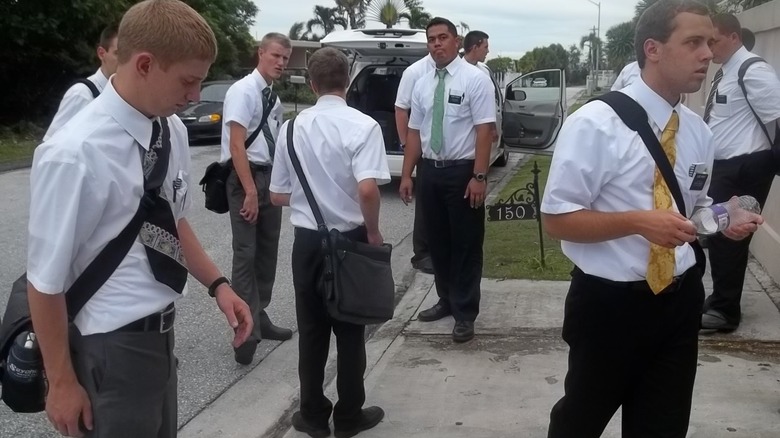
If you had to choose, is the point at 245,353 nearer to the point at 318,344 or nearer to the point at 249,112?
the point at 318,344

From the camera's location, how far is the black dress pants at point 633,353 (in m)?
2.70

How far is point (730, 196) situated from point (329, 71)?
2.77 m

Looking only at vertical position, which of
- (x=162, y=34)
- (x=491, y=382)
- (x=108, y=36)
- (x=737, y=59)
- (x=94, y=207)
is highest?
(x=108, y=36)

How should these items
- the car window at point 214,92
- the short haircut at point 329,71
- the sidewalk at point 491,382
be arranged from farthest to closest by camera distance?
the car window at point 214,92 → the sidewalk at point 491,382 → the short haircut at point 329,71

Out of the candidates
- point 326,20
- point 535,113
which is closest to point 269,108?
point 535,113

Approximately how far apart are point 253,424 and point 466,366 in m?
1.37

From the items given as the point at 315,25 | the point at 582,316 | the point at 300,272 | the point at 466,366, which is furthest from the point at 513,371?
the point at 315,25

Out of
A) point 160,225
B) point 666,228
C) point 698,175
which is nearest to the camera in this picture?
point 160,225

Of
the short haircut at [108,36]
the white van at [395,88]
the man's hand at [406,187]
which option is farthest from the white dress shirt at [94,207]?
the white van at [395,88]

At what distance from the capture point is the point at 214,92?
62.9ft

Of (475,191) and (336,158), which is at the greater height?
(336,158)

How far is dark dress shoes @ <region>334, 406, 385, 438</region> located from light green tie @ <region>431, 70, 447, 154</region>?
1933 mm

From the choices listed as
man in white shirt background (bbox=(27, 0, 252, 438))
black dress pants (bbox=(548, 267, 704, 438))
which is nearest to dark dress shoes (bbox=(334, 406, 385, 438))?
black dress pants (bbox=(548, 267, 704, 438))

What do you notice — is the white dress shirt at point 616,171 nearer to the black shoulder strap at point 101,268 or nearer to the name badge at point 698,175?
the name badge at point 698,175
